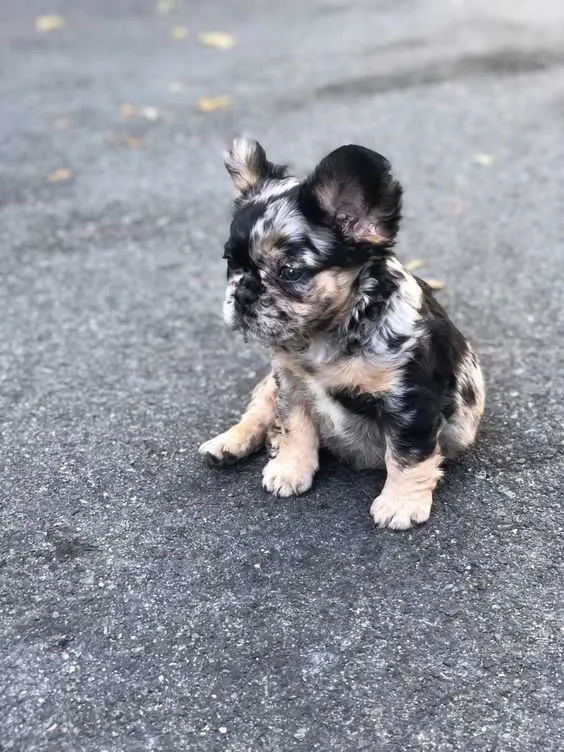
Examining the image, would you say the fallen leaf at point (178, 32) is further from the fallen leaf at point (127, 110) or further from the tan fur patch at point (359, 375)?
the tan fur patch at point (359, 375)

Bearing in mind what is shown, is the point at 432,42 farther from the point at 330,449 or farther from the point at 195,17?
the point at 330,449

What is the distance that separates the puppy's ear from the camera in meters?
3.92

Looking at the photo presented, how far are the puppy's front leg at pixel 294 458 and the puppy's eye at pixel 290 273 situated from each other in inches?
31.8

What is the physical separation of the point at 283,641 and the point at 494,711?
0.80 m

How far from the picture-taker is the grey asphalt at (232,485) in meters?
3.27

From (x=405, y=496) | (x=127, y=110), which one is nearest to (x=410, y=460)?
(x=405, y=496)

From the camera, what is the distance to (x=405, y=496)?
4.04 m

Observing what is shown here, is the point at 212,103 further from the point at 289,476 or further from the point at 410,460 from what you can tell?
the point at 410,460

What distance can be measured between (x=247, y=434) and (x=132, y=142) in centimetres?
530

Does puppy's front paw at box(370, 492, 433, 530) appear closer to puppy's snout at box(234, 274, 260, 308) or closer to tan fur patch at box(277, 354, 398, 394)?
tan fur patch at box(277, 354, 398, 394)

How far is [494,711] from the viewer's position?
3184 millimetres

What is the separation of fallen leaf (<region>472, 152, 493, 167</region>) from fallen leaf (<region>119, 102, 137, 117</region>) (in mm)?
3670

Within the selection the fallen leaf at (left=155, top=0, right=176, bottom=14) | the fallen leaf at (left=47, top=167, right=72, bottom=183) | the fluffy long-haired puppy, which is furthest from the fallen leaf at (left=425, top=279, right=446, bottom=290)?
the fallen leaf at (left=155, top=0, right=176, bottom=14)

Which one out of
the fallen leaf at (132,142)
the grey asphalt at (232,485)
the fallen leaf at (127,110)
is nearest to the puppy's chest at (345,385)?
the grey asphalt at (232,485)
